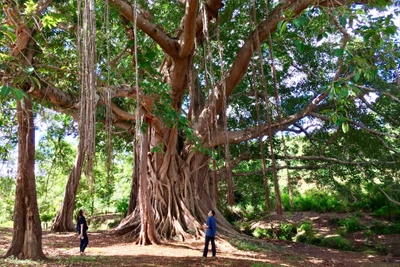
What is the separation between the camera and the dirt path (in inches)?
229

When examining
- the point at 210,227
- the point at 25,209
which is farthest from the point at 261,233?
the point at 25,209

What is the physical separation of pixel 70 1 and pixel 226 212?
817cm

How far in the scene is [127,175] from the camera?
633 inches

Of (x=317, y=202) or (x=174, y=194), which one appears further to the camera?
(x=317, y=202)

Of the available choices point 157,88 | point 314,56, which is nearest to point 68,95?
point 157,88

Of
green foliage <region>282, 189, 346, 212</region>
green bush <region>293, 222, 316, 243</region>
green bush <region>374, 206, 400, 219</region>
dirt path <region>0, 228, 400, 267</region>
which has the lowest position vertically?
dirt path <region>0, 228, 400, 267</region>

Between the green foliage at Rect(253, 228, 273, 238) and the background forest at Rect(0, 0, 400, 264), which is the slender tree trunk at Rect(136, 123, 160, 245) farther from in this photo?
the green foliage at Rect(253, 228, 273, 238)

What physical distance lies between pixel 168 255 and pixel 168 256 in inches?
4.4

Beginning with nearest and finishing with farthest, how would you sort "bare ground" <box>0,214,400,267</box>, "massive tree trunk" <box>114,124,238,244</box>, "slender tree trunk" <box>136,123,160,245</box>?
"bare ground" <box>0,214,400,267</box> → "slender tree trunk" <box>136,123,160,245</box> → "massive tree trunk" <box>114,124,238,244</box>

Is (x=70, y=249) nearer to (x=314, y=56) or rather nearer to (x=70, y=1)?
(x=70, y=1)

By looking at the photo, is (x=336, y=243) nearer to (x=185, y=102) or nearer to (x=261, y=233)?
(x=261, y=233)

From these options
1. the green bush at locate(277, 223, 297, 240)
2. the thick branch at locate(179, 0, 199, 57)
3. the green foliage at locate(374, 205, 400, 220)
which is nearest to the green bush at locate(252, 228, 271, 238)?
the green bush at locate(277, 223, 297, 240)

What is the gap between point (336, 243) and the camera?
10594mm

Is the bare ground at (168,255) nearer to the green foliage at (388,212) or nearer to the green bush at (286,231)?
the green bush at (286,231)
